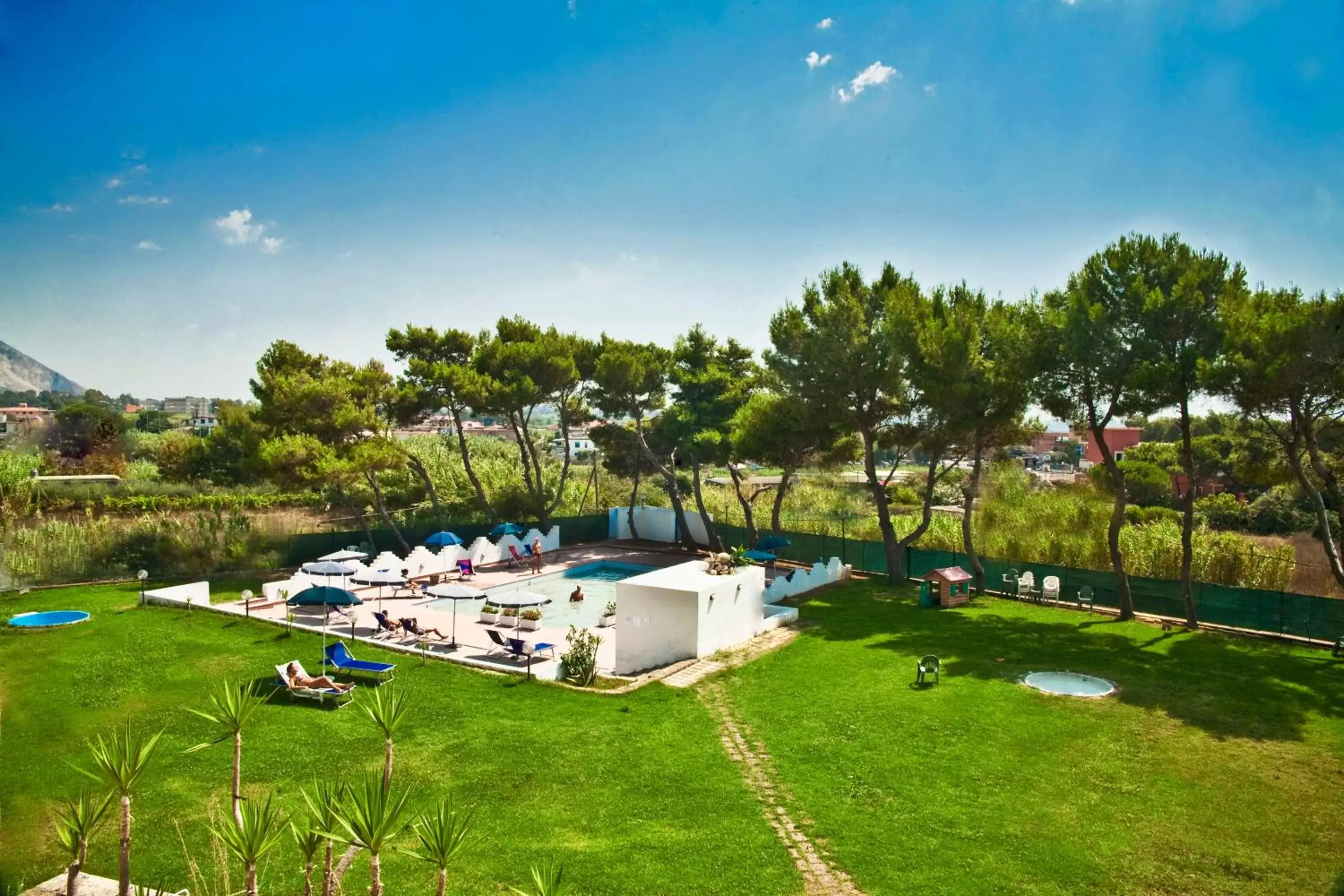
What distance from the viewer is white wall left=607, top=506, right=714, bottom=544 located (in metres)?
29.7

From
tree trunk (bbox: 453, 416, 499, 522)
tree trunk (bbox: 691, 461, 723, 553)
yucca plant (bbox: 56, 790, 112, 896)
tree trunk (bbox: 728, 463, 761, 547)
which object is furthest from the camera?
tree trunk (bbox: 691, 461, 723, 553)

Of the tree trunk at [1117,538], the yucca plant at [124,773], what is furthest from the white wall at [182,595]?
the tree trunk at [1117,538]

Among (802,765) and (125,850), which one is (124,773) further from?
(802,765)

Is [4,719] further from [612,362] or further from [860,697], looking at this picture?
[612,362]

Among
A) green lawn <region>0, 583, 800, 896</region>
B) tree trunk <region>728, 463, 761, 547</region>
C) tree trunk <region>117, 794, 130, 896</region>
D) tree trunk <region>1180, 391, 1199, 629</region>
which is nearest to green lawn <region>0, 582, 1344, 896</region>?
green lawn <region>0, 583, 800, 896</region>

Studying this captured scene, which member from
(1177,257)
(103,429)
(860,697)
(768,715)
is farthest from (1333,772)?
(103,429)

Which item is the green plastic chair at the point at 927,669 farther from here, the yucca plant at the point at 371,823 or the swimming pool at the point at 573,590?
the yucca plant at the point at 371,823

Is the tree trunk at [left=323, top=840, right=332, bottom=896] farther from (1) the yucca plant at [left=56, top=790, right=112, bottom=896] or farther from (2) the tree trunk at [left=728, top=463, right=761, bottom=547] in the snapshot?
(2) the tree trunk at [left=728, top=463, right=761, bottom=547]

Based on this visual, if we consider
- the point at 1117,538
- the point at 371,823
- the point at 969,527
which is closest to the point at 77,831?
the point at 371,823

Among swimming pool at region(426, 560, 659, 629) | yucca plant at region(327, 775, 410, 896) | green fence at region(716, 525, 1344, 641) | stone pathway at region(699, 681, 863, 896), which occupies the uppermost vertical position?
yucca plant at region(327, 775, 410, 896)

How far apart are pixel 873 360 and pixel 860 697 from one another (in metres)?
A: 10.8

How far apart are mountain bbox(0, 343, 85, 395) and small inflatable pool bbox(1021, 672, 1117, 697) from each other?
15.5m

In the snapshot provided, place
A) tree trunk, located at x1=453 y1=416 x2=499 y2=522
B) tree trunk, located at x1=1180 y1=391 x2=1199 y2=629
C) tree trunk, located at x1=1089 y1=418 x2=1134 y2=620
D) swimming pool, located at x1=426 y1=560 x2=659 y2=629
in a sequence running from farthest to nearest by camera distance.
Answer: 1. tree trunk, located at x1=453 y1=416 x2=499 y2=522
2. swimming pool, located at x1=426 y1=560 x2=659 y2=629
3. tree trunk, located at x1=1089 y1=418 x2=1134 y2=620
4. tree trunk, located at x1=1180 y1=391 x2=1199 y2=629

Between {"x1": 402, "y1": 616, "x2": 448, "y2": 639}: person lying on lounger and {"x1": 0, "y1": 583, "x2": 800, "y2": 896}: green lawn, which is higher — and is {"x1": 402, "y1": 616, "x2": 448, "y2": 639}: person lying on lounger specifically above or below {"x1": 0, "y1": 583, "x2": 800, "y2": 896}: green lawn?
above
